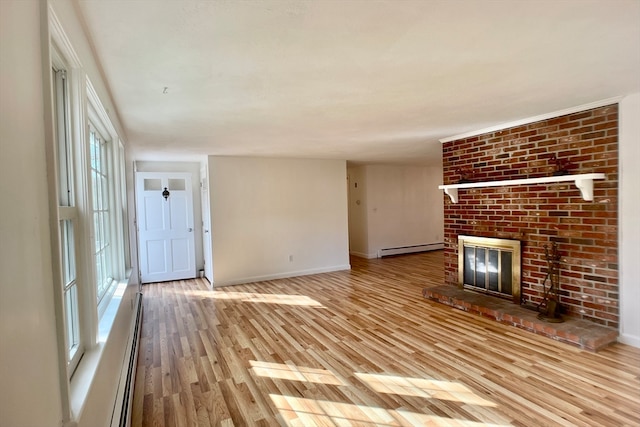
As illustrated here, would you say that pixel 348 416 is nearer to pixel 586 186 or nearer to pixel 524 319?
pixel 524 319

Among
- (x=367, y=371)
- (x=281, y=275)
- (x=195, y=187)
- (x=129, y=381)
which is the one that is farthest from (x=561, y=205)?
(x=195, y=187)

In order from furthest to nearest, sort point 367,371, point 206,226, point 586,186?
point 206,226, point 586,186, point 367,371

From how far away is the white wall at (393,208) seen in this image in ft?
24.9

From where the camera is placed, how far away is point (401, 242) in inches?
312

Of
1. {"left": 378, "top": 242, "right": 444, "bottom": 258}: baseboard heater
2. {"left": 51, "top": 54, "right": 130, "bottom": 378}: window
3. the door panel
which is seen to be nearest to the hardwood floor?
{"left": 51, "top": 54, "right": 130, "bottom": 378}: window

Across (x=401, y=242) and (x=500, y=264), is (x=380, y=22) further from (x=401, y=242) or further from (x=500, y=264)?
(x=401, y=242)

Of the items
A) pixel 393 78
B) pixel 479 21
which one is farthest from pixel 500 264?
pixel 479 21

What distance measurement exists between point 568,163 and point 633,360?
70.6 inches

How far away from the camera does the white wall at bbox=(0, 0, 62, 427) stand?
65cm

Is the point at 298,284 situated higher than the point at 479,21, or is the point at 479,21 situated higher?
the point at 479,21

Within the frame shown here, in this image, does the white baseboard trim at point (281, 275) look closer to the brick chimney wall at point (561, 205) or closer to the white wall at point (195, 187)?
the white wall at point (195, 187)

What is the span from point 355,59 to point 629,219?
285 cm

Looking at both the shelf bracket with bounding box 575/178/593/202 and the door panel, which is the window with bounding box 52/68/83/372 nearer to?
the shelf bracket with bounding box 575/178/593/202

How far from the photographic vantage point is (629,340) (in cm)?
284
